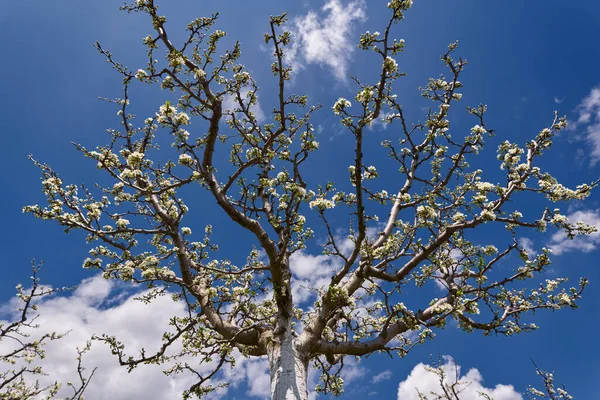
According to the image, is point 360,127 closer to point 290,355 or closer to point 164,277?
point 290,355

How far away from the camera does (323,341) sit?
9078 millimetres

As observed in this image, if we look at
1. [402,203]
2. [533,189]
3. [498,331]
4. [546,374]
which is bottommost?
[546,374]

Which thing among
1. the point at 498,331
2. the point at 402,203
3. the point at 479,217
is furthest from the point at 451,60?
the point at 498,331

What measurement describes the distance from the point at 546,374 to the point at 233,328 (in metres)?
10.0

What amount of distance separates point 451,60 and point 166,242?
39.8 ft

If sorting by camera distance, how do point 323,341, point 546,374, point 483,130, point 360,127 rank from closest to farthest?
point 360,127, point 323,341, point 483,130, point 546,374

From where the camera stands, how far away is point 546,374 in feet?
36.2

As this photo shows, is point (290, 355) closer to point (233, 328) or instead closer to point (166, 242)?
point (233, 328)

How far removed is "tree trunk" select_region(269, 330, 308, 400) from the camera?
23.4ft

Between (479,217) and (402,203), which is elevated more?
(402,203)

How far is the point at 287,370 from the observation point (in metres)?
7.52

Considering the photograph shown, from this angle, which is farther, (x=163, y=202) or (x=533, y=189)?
(x=163, y=202)

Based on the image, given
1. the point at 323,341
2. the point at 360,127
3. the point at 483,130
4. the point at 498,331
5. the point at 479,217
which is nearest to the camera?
the point at 360,127

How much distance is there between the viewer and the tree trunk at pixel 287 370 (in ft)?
23.4
